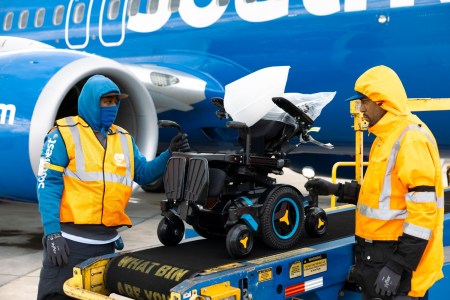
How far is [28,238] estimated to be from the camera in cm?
620

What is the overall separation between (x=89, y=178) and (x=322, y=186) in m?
1.03

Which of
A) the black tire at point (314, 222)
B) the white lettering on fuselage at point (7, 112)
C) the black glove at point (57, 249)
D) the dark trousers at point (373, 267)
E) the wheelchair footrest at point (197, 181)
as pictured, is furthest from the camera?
the white lettering on fuselage at point (7, 112)

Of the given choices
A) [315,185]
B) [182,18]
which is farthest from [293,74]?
[315,185]

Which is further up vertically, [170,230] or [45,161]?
[45,161]

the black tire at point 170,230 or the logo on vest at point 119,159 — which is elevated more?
the logo on vest at point 119,159

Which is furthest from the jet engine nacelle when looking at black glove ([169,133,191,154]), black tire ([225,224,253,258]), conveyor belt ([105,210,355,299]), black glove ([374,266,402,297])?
black glove ([374,266,402,297])

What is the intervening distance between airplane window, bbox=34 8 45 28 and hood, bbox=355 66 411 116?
23.6ft

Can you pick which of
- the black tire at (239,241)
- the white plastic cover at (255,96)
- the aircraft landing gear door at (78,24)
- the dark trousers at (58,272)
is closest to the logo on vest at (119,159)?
the dark trousers at (58,272)

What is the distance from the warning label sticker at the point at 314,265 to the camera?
8.59 ft

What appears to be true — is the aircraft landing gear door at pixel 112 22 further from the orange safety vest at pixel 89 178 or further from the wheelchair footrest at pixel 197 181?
the wheelchair footrest at pixel 197 181

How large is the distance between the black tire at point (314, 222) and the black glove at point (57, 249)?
3.55 ft

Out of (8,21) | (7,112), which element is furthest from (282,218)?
(8,21)

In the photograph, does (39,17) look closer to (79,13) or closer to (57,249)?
(79,13)

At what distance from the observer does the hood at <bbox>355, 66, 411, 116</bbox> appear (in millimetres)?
2508
